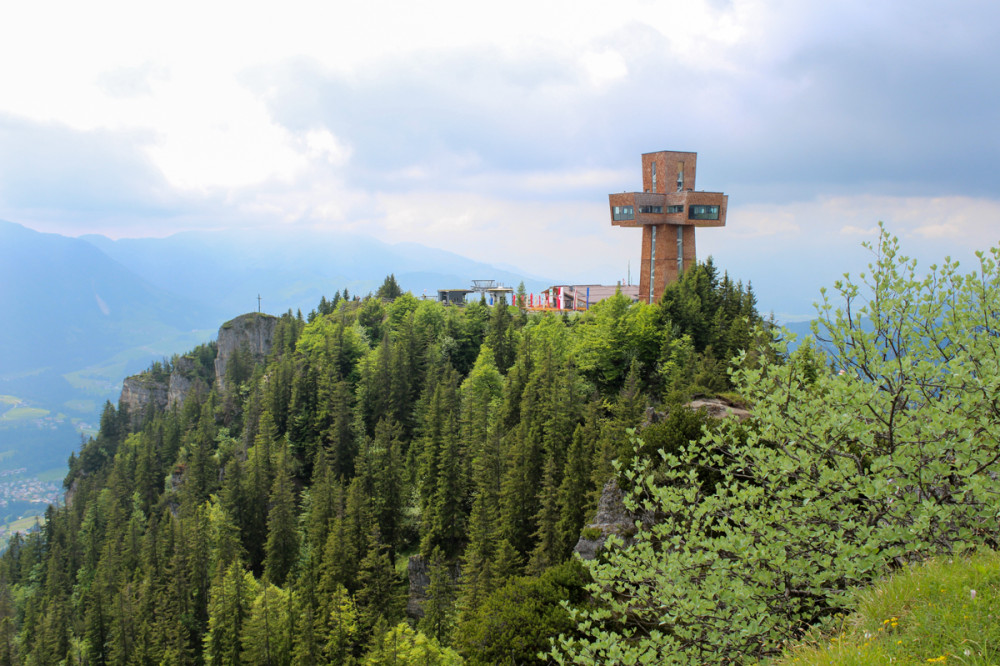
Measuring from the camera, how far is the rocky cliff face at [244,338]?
15900 centimetres

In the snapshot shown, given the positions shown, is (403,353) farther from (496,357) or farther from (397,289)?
(397,289)

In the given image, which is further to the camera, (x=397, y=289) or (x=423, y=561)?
(x=397, y=289)

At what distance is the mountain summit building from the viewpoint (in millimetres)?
72375

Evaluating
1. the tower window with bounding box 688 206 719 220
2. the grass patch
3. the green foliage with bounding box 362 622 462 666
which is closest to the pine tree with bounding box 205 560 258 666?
the green foliage with bounding box 362 622 462 666

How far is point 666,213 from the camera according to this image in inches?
2872

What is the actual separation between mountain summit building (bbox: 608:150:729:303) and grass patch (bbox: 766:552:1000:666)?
64045 mm

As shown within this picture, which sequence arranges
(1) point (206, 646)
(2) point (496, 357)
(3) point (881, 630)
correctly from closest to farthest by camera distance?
Result: (3) point (881, 630)
(1) point (206, 646)
(2) point (496, 357)

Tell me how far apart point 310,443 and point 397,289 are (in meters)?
60.1

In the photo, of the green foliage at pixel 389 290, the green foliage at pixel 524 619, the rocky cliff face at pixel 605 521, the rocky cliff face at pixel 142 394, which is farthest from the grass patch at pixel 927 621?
the rocky cliff face at pixel 142 394

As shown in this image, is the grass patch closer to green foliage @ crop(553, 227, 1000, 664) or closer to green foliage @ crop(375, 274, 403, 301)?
green foliage @ crop(553, 227, 1000, 664)

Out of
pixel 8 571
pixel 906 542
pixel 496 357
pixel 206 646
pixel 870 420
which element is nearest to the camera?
pixel 906 542

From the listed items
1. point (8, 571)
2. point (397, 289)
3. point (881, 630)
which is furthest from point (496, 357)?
point (8, 571)

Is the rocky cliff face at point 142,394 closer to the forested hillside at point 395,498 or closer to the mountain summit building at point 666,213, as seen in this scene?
the forested hillside at point 395,498

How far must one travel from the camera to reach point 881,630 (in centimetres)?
1047
